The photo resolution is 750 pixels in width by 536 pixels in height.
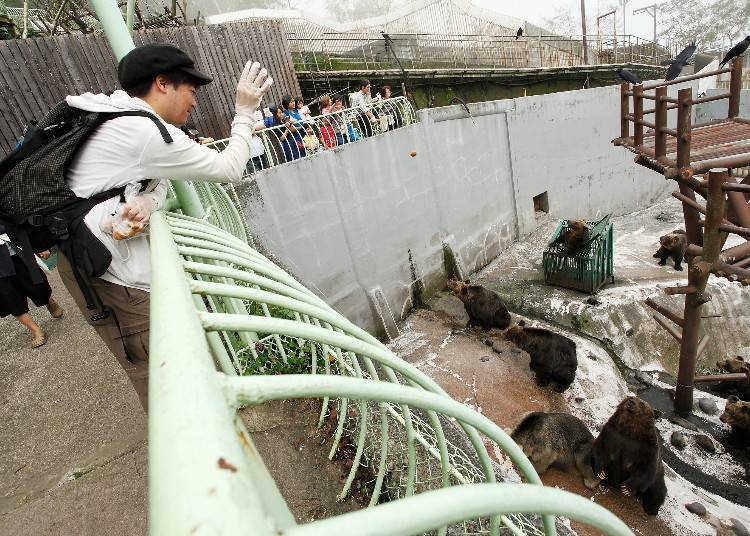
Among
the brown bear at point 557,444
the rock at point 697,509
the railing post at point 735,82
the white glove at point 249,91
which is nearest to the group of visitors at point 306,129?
the white glove at point 249,91

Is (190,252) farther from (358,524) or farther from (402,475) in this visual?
(402,475)

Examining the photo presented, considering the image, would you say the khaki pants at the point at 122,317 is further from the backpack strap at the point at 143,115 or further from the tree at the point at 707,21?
the tree at the point at 707,21

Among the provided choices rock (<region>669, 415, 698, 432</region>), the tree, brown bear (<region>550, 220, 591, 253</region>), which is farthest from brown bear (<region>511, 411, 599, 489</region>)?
the tree

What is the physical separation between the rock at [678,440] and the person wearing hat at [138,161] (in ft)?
21.7

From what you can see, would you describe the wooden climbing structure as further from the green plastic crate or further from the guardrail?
the guardrail

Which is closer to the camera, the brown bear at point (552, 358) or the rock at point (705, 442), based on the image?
the rock at point (705, 442)

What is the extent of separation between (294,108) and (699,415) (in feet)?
28.5

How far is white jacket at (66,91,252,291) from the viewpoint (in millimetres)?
1684

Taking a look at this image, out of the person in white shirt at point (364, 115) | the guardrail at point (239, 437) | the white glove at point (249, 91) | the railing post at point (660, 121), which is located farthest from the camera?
the person in white shirt at point (364, 115)

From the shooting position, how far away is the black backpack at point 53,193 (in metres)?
1.67

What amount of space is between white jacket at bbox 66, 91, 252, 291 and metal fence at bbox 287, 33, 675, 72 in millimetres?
10679

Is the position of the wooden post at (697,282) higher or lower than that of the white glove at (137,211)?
lower

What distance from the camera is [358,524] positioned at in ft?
1.52

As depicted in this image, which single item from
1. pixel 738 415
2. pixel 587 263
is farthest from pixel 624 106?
pixel 738 415
